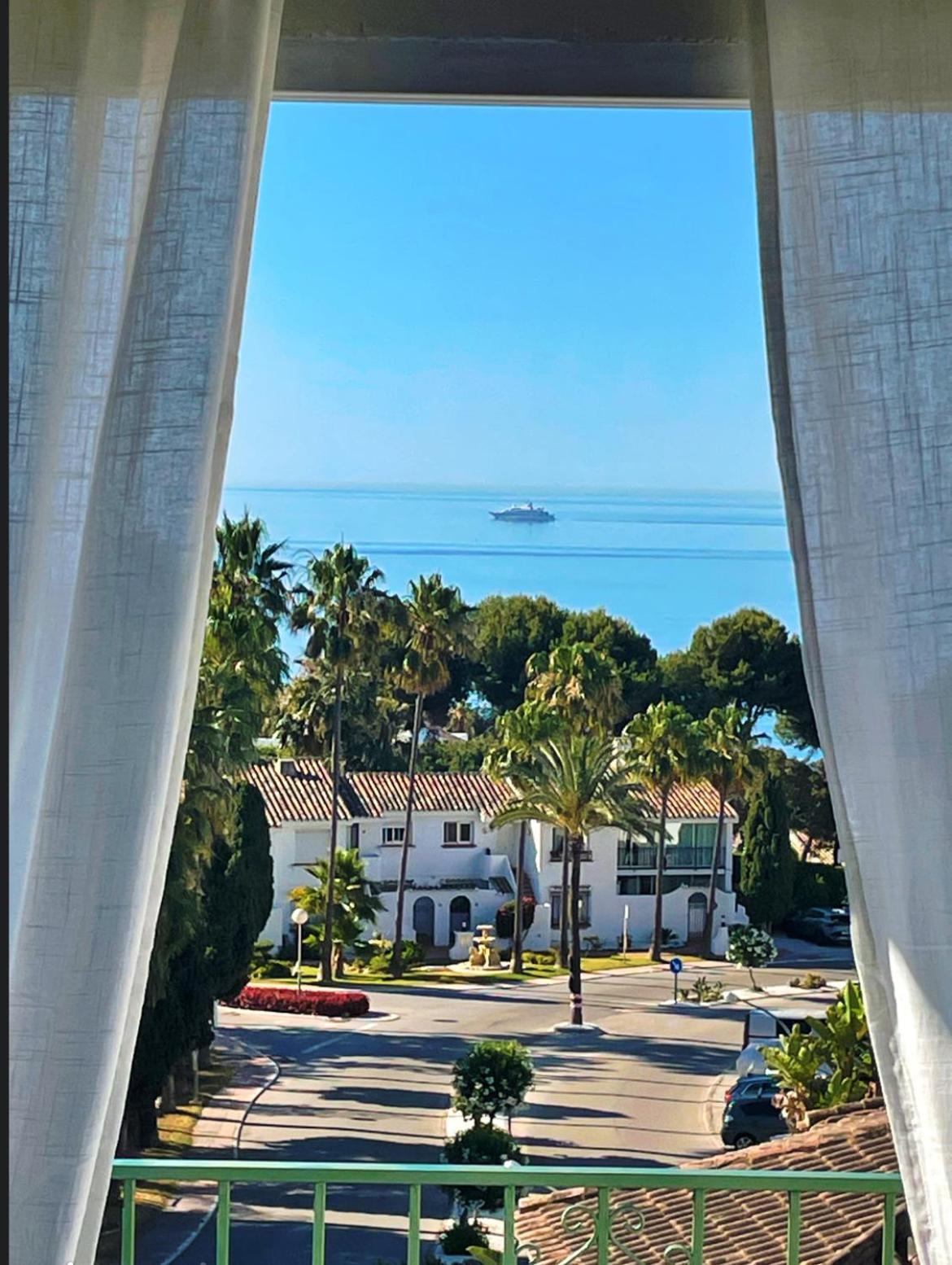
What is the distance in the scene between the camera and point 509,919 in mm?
1715

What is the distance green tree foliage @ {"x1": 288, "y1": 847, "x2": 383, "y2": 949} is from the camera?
1.67m

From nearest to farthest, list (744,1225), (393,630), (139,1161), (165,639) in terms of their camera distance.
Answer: (165,639), (139,1161), (393,630), (744,1225)

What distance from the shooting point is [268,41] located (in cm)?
122

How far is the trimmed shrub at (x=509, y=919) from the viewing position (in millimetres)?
1712

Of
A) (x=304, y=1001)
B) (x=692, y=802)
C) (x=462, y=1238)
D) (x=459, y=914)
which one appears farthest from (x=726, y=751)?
(x=462, y=1238)

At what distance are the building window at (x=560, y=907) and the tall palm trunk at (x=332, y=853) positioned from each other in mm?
291

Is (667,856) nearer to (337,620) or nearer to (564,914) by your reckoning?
(564,914)

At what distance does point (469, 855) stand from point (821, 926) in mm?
470

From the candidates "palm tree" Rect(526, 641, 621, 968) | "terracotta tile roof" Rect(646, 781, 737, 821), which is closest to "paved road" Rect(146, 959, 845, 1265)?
"terracotta tile roof" Rect(646, 781, 737, 821)

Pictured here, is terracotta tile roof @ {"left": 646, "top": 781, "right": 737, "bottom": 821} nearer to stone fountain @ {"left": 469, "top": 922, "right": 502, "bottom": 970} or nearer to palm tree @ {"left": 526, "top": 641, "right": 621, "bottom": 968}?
palm tree @ {"left": 526, "top": 641, "right": 621, "bottom": 968}

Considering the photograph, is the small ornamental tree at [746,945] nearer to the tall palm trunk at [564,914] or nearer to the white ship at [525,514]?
the tall palm trunk at [564,914]

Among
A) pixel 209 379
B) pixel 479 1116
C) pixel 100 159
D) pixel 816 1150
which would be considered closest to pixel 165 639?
pixel 209 379

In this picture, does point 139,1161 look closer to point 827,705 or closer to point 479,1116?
point 479,1116

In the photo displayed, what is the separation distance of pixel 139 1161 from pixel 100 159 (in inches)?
44.1
